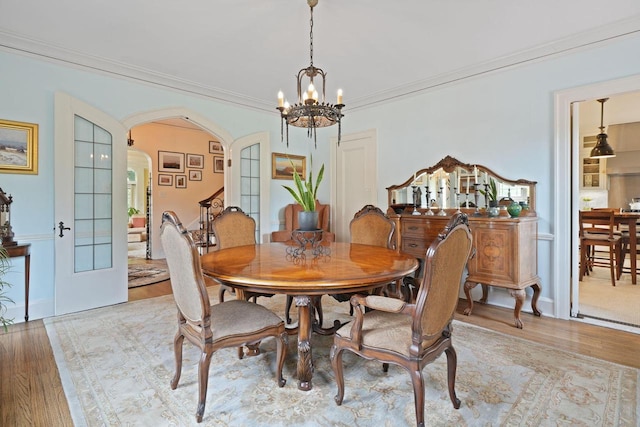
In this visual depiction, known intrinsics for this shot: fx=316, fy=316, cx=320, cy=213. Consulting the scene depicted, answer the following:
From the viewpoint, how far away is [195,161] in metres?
6.83

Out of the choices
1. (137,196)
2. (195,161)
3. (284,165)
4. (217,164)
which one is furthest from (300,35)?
(137,196)

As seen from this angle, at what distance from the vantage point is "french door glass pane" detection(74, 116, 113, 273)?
3305 mm

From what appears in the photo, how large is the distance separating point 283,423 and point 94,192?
319 centimetres

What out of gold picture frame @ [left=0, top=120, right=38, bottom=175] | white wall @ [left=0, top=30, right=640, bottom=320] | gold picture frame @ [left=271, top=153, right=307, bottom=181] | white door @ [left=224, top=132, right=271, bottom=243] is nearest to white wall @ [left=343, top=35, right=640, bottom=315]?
white wall @ [left=0, top=30, right=640, bottom=320]

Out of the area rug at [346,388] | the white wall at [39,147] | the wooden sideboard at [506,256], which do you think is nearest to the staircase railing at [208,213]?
the white wall at [39,147]

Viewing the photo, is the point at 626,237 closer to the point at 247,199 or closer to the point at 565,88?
the point at 565,88

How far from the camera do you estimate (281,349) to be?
1812 millimetres

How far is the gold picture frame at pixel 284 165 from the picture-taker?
197 inches

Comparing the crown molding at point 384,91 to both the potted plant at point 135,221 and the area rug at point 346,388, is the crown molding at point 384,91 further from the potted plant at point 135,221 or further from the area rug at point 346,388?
the potted plant at point 135,221

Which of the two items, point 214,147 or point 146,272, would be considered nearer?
point 146,272

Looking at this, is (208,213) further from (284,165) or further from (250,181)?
(284,165)

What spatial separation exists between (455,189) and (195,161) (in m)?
5.36

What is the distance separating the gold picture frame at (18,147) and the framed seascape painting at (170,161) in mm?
3288

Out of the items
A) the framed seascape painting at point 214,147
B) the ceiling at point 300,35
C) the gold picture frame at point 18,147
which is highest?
the ceiling at point 300,35
